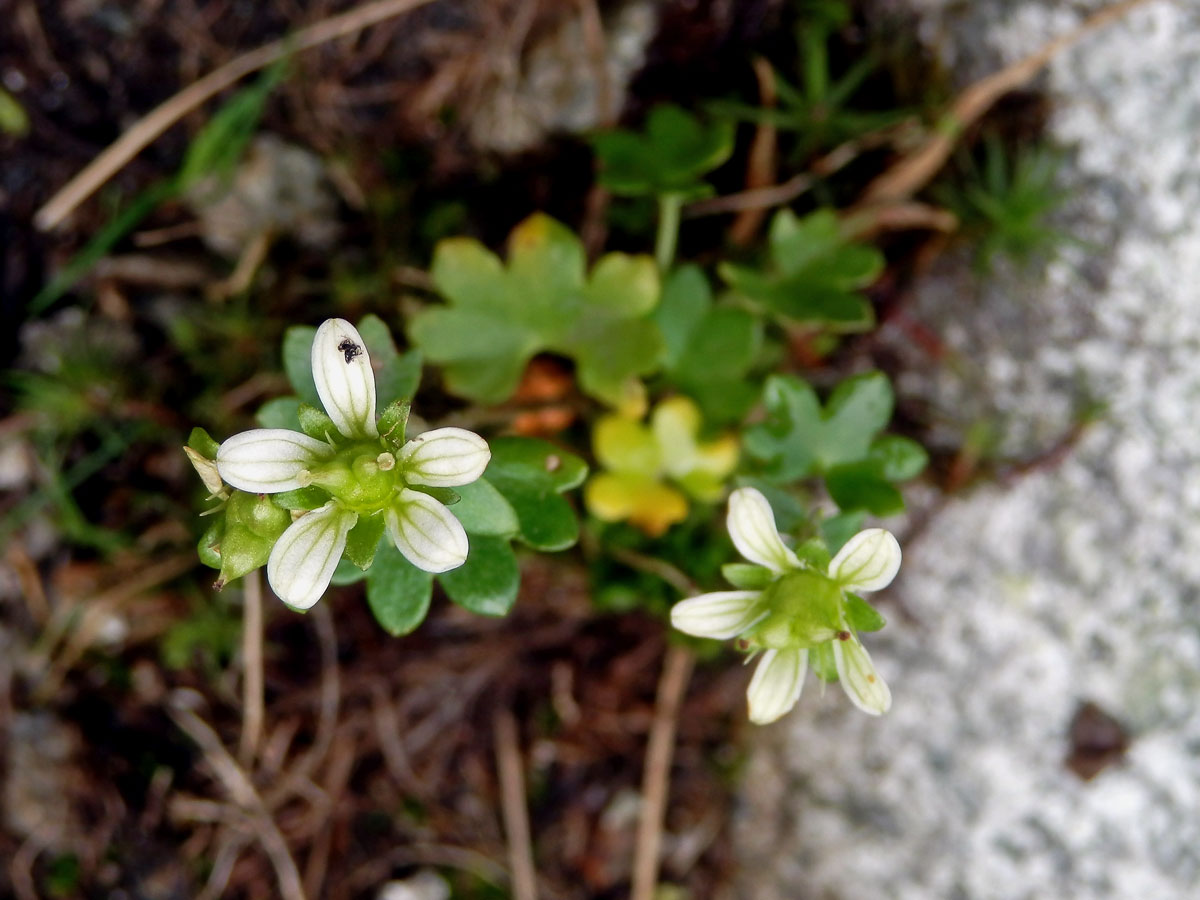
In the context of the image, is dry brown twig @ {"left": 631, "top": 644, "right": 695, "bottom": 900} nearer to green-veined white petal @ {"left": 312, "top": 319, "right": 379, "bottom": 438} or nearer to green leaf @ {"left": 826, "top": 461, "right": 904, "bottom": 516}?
green leaf @ {"left": 826, "top": 461, "right": 904, "bottom": 516}

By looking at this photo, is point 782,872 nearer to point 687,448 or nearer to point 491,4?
point 687,448

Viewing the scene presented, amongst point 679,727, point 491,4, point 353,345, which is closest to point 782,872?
point 679,727

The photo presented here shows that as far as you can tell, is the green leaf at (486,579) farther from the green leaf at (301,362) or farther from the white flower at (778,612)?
the green leaf at (301,362)

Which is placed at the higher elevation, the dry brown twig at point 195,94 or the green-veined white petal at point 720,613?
the dry brown twig at point 195,94

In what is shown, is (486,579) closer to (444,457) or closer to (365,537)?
(365,537)

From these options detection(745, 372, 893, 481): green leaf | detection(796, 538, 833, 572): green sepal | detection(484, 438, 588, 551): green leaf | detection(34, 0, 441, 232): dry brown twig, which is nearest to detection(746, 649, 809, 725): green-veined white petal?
detection(796, 538, 833, 572): green sepal

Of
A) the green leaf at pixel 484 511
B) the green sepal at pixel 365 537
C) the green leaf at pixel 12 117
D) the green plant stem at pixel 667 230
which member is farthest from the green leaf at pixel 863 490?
the green leaf at pixel 12 117
